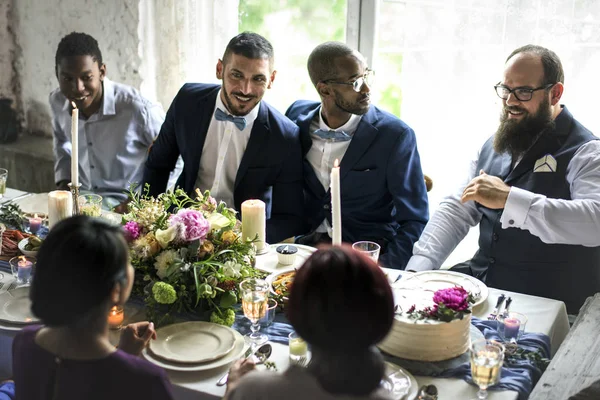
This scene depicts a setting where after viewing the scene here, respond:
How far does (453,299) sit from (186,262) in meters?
0.86

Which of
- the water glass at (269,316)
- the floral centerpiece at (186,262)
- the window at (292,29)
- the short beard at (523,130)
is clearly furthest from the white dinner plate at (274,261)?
the window at (292,29)

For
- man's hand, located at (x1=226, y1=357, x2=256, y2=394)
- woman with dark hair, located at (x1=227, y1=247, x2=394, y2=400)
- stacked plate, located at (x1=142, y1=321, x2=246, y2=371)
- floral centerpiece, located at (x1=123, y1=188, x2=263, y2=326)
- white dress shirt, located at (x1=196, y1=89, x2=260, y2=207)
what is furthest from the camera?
white dress shirt, located at (x1=196, y1=89, x2=260, y2=207)

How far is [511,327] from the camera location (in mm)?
2193

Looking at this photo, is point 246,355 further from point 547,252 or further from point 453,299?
point 547,252

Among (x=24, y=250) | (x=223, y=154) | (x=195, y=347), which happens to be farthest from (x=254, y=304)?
(x=223, y=154)

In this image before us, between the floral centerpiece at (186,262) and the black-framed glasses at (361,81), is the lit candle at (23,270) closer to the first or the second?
the floral centerpiece at (186,262)

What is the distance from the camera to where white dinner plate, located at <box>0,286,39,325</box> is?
229 cm

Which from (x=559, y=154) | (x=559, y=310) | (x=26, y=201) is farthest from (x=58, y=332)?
(x=559, y=154)

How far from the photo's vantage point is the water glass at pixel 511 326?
2.20 metres

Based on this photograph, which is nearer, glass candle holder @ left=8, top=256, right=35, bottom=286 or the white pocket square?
glass candle holder @ left=8, top=256, right=35, bottom=286

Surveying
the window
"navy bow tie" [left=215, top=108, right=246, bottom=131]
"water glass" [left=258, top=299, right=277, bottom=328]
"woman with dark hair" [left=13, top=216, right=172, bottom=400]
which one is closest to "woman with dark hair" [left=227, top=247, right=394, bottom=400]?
"woman with dark hair" [left=13, top=216, right=172, bottom=400]

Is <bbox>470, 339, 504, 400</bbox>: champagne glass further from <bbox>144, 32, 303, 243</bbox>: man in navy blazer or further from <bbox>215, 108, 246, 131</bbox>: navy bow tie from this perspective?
<bbox>215, 108, 246, 131</bbox>: navy bow tie

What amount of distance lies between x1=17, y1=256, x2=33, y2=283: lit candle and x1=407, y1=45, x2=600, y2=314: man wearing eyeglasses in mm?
1596

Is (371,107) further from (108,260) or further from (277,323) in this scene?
(108,260)
